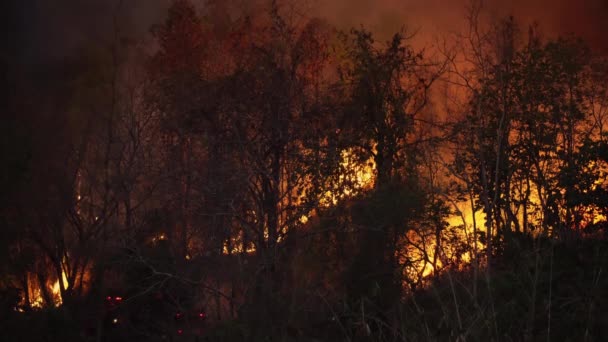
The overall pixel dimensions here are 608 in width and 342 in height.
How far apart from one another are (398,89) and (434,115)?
72.0 inches

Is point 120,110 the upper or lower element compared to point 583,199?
upper

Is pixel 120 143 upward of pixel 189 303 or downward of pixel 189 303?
upward

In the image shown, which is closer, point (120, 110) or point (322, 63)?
point (322, 63)

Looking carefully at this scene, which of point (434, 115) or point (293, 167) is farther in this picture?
point (434, 115)

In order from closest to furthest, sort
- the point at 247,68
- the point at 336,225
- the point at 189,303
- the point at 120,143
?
the point at 336,225, the point at 247,68, the point at 189,303, the point at 120,143

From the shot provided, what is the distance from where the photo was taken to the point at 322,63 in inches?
687

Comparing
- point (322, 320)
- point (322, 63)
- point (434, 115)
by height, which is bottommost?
point (322, 320)

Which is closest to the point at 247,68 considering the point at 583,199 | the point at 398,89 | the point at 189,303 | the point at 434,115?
the point at 398,89

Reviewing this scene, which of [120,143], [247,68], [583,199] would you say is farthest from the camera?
[120,143]

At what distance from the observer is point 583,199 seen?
39.3 feet

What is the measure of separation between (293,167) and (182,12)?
13762 mm

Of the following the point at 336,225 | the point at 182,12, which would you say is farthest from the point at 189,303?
the point at 182,12

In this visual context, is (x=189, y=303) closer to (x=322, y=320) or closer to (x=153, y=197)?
(x=153, y=197)

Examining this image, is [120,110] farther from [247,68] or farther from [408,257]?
[408,257]
